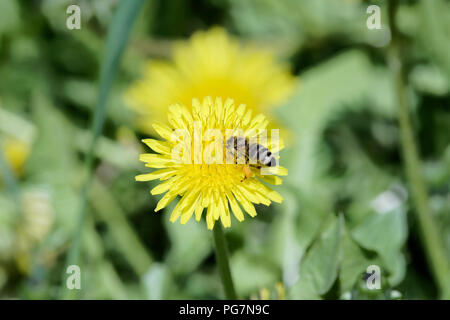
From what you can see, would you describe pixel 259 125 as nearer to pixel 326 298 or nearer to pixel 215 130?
pixel 215 130

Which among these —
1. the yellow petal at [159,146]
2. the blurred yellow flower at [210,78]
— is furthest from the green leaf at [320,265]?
the blurred yellow flower at [210,78]

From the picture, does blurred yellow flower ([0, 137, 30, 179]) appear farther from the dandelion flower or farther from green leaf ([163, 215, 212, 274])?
the dandelion flower

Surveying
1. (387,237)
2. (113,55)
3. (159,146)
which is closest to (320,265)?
(387,237)

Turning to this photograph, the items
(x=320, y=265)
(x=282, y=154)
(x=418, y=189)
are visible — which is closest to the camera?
(x=320, y=265)

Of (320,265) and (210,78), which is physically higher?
(210,78)

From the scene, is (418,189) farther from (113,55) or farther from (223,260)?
(113,55)

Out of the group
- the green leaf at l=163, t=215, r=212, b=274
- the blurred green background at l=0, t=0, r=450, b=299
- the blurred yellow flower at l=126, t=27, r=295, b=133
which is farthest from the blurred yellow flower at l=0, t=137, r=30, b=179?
the green leaf at l=163, t=215, r=212, b=274

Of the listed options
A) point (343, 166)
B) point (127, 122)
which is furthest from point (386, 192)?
point (127, 122)
